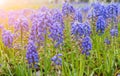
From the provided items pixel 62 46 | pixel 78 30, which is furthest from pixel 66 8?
pixel 78 30

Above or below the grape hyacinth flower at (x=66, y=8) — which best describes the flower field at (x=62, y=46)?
below

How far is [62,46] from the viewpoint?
17.6ft

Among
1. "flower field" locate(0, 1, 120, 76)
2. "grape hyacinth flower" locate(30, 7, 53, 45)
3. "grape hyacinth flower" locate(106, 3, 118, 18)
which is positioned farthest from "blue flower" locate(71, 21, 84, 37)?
"grape hyacinth flower" locate(106, 3, 118, 18)

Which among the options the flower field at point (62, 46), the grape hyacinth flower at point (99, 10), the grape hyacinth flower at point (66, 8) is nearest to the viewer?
the flower field at point (62, 46)

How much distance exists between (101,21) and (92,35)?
1024mm

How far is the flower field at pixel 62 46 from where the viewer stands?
14.8ft

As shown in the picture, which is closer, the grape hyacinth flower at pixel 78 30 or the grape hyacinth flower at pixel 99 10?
the grape hyacinth flower at pixel 78 30

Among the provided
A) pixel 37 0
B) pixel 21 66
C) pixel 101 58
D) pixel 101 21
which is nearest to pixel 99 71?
pixel 101 58

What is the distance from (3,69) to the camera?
5.48 m

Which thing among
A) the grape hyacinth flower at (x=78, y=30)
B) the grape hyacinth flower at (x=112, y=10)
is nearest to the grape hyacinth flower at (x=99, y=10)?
the grape hyacinth flower at (x=112, y=10)

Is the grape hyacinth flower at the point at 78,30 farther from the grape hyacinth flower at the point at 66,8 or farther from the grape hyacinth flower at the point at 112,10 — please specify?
the grape hyacinth flower at the point at 112,10

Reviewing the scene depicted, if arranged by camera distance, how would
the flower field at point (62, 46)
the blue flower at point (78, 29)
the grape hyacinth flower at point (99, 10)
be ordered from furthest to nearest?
the grape hyacinth flower at point (99, 10), the flower field at point (62, 46), the blue flower at point (78, 29)

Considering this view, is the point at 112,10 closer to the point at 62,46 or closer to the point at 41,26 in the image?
the point at 62,46

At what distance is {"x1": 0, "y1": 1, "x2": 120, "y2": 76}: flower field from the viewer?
178 inches
